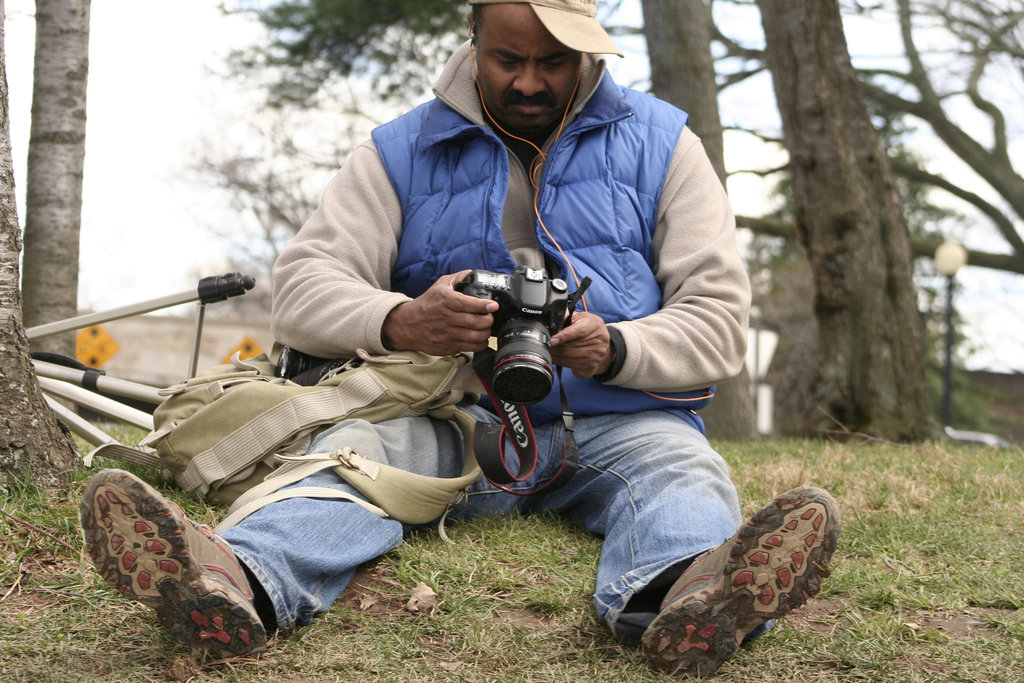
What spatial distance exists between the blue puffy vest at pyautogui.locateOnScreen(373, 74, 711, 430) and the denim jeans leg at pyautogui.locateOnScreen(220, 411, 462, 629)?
492mm

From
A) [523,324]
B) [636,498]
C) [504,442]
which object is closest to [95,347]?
[504,442]

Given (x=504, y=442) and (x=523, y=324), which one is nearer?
(x=523, y=324)

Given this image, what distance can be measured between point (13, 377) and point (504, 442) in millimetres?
1359

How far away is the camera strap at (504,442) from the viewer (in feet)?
9.18

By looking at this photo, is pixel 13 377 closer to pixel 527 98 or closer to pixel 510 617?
pixel 510 617

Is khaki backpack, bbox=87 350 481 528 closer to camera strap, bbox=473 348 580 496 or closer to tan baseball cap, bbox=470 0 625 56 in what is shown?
camera strap, bbox=473 348 580 496

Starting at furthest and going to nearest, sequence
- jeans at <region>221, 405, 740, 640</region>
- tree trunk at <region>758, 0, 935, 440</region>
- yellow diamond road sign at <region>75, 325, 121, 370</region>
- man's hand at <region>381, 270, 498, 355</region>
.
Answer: yellow diamond road sign at <region>75, 325, 121, 370</region>
tree trunk at <region>758, 0, 935, 440</region>
man's hand at <region>381, 270, 498, 355</region>
jeans at <region>221, 405, 740, 640</region>

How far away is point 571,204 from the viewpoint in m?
3.13

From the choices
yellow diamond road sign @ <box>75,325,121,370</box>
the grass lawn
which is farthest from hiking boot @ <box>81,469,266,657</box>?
yellow diamond road sign @ <box>75,325,121,370</box>

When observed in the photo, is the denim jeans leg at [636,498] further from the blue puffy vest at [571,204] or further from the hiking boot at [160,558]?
the hiking boot at [160,558]

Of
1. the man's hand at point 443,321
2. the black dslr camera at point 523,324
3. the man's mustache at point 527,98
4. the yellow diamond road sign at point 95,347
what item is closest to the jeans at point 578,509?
the man's hand at point 443,321

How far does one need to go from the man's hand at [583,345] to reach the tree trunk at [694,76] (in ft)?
15.1

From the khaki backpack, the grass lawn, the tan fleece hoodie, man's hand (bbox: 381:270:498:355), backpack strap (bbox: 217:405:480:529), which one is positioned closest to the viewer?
the grass lawn

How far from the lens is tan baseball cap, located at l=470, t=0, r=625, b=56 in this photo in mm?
3014
